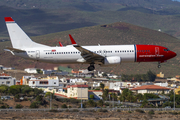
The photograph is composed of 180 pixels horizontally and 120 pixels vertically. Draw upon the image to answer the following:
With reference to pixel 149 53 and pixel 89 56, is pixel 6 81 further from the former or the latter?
pixel 149 53

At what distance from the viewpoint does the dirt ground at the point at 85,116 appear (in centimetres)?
8750

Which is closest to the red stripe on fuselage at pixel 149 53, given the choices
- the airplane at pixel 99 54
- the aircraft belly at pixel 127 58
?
the airplane at pixel 99 54

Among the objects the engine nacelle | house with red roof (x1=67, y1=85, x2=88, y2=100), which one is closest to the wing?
the engine nacelle

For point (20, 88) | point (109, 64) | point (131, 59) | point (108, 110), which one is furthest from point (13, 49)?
point (20, 88)

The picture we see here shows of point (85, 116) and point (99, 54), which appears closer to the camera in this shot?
point (99, 54)

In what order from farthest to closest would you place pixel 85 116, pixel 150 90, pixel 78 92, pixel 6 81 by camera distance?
pixel 6 81 < pixel 150 90 < pixel 78 92 < pixel 85 116

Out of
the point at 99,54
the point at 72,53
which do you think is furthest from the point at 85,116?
the point at 99,54

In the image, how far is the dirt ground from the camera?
87.5 meters

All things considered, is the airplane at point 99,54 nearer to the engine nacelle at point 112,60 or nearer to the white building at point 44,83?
the engine nacelle at point 112,60

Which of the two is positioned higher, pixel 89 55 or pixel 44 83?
pixel 89 55

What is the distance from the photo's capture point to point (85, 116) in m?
90.7

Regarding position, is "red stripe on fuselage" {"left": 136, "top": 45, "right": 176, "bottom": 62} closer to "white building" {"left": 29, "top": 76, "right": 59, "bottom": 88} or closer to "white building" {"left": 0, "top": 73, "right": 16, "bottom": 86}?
"white building" {"left": 29, "top": 76, "right": 59, "bottom": 88}

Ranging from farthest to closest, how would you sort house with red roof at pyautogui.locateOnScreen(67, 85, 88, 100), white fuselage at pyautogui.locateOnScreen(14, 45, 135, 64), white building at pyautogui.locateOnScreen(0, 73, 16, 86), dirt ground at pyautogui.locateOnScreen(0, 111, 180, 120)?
white building at pyautogui.locateOnScreen(0, 73, 16, 86), house with red roof at pyautogui.locateOnScreen(67, 85, 88, 100), dirt ground at pyautogui.locateOnScreen(0, 111, 180, 120), white fuselage at pyautogui.locateOnScreen(14, 45, 135, 64)

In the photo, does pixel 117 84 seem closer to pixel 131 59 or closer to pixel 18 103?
pixel 18 103
